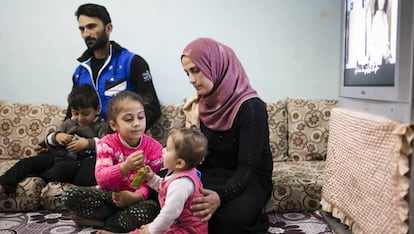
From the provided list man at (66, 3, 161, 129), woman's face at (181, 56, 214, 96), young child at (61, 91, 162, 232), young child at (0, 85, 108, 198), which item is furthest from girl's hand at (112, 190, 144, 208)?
→ man at (66, 3, 161, 129)

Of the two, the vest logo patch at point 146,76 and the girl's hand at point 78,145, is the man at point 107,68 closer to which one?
the vest logo patch at point 146,76

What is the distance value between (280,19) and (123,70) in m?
1.18

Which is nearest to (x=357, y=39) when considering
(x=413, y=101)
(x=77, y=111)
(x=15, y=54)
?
(x=413, y=101)

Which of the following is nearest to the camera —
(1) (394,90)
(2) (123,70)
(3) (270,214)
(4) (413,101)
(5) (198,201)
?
(4) (413,101)

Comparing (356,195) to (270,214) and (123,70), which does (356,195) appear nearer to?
(270,214)

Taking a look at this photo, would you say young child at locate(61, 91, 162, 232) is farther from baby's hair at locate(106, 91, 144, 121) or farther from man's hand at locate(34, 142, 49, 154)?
man's hand at locate(34, 142, 49, 154)

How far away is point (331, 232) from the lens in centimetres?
184

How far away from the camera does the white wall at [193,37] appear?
297 centimetres

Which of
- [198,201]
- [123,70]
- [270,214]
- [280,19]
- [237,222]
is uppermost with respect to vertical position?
[280,19]

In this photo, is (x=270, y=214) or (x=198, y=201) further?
(x=270, y=214)

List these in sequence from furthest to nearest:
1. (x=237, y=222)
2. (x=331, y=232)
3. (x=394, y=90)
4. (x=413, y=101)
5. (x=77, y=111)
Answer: (x=77, y=111) < (x=331, y=232) < (x=237, y=222) < (x=394, y=90) < (x=413, y=101)

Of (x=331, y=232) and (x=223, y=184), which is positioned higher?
(x=223, y=184)

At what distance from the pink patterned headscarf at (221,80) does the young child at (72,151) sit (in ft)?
2.44

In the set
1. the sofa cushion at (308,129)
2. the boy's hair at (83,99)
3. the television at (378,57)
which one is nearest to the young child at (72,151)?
the boy's hair at (83,99)
